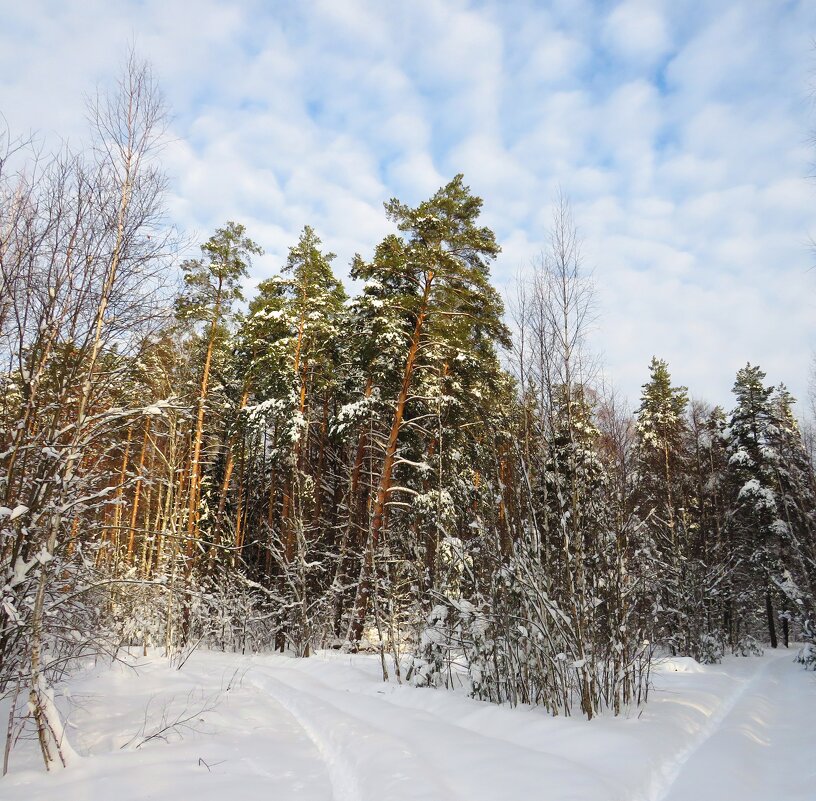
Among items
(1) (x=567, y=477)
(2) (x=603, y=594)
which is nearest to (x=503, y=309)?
(1) (x=567, y=477)

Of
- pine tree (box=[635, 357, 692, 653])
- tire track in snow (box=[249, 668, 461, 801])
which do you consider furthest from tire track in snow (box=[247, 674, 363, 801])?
pine tree (box=[635, 357, 692, 653])

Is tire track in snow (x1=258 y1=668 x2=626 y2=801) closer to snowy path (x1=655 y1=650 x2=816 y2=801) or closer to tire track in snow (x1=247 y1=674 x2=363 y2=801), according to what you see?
tire track in snow (x1=247 y1=674 x2=363 y2=801)

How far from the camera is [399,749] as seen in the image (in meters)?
5.82

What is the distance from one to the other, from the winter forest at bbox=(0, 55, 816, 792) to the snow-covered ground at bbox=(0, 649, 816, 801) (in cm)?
70

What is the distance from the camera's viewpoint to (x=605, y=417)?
30.9 feet

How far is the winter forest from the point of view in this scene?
5703 millimetres

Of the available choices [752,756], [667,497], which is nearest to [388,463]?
[752,756]

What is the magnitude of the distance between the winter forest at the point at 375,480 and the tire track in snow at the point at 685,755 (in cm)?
98

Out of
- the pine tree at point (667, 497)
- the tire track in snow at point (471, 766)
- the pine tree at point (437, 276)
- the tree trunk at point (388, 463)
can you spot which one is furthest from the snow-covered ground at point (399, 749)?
the pine tree at point (667, 497)

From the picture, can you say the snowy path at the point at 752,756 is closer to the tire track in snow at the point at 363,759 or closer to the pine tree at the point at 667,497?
the tire track in snow at the point at 363,759

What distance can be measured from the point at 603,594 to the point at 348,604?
42.5 ft

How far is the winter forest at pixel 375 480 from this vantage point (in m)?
5.70

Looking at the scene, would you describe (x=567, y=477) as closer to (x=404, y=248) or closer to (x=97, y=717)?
(x=97, y=717)

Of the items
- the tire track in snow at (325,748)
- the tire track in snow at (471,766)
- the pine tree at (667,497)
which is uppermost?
the pine tree at (667,497)
